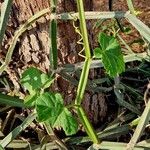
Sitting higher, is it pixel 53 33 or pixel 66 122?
pixel 53 33

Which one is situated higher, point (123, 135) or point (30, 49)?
point (30, 49)

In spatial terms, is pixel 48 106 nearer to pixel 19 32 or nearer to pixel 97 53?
pixel 97 53

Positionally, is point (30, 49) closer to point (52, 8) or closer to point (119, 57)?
point (52, 8)

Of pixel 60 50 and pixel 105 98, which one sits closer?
pixel 60 50

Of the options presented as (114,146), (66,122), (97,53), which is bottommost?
(114,146)

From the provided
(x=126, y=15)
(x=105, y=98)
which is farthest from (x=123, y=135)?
(x=126, y=15)

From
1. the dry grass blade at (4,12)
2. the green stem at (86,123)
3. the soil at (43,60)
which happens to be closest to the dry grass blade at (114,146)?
the green stem at (86,123)

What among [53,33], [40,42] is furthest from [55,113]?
[40,42]
